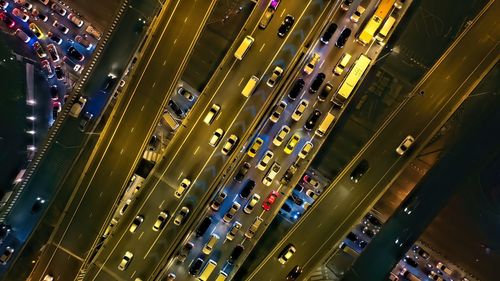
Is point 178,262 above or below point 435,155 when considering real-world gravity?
below

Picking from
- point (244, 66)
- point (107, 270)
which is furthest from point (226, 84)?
point (107, 270)

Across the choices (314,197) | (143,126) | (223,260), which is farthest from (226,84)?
(223,260)

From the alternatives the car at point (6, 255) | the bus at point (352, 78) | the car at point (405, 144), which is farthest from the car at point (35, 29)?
the car at point (405, 144)

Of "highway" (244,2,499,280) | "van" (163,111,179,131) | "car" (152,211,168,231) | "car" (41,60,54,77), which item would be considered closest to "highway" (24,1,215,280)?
"van" (163,111,179,131)

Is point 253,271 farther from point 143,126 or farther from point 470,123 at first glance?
point 470,123

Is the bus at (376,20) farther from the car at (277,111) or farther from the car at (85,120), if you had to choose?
the car at (85,120)

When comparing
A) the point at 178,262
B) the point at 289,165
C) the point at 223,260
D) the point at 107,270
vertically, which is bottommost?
the point at 107,270

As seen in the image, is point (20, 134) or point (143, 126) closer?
point (143, 126)
